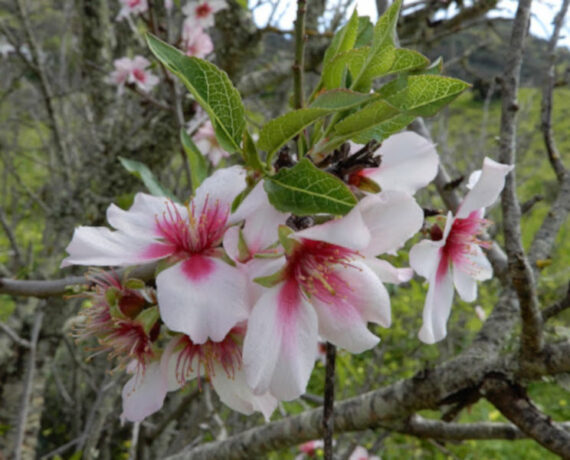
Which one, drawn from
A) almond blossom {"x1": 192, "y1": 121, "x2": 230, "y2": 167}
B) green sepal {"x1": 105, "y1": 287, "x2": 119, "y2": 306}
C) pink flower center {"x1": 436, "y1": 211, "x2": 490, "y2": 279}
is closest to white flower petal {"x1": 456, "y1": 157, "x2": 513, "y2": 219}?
pink flower center {"x1": 436, "y1": 211, "x2": 490, "y2": 279}

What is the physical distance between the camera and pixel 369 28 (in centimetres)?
68

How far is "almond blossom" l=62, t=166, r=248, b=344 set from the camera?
53 centimetres

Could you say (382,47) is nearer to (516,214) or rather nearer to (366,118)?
(366,118)

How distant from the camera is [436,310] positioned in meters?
0.64

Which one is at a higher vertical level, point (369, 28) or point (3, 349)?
point (369, 28)

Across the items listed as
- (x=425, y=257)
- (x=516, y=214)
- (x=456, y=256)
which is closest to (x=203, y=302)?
(x=425, y=257)

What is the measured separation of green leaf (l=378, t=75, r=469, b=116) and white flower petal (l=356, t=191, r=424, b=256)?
0.09m

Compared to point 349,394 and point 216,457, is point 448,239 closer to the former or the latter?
point 216,457

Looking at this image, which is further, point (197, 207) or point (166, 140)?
point (166, 140)


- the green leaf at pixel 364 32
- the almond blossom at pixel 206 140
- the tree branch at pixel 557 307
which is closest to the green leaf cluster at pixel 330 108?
the green leaf at pixel 364 32

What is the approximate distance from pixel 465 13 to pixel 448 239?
1857 mm

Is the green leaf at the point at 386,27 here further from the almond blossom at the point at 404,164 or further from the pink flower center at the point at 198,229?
the pink flower center at the point at 198,229

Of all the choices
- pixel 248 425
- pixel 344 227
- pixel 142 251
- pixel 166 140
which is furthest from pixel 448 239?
pixel 248 425

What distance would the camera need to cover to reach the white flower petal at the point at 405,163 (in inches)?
24.7
